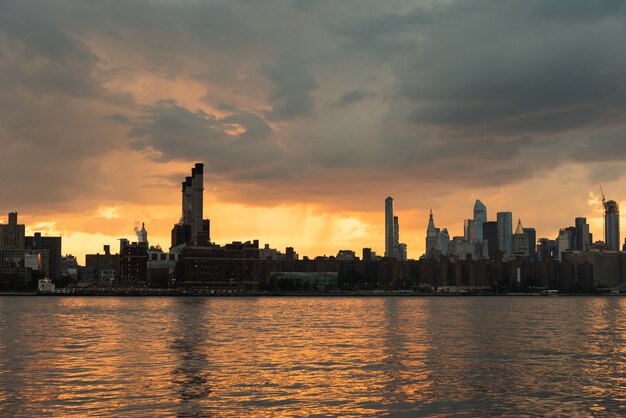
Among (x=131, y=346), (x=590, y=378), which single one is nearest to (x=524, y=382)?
(x=590, y=378)

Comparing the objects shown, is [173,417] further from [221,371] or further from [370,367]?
[370,367]

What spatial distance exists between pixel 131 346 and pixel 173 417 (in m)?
40.8

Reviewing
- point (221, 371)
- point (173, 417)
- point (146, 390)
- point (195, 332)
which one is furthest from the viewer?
point (195, 332)

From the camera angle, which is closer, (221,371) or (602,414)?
(602,414)

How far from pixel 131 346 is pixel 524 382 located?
134 ft

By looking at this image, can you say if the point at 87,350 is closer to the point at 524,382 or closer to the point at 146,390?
the point at 146,390

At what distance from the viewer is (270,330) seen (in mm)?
109312

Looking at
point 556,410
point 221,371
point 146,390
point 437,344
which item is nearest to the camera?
point 556,410

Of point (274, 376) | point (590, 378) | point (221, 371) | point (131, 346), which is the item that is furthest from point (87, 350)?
point (590, 378)

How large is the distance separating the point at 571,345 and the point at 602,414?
148 ft

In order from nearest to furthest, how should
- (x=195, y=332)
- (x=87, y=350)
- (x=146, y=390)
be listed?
(x=146, y=390) < (x=87, y=350) < (x=195, y=332)

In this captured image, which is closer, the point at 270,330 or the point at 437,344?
the point at 437,344

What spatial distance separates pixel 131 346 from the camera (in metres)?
81.3

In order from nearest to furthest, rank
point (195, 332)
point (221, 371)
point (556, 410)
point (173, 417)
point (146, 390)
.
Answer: point (173, 417) < point (556, 410) < point (146, 390) < point (221, 371) < point (195, 332)
